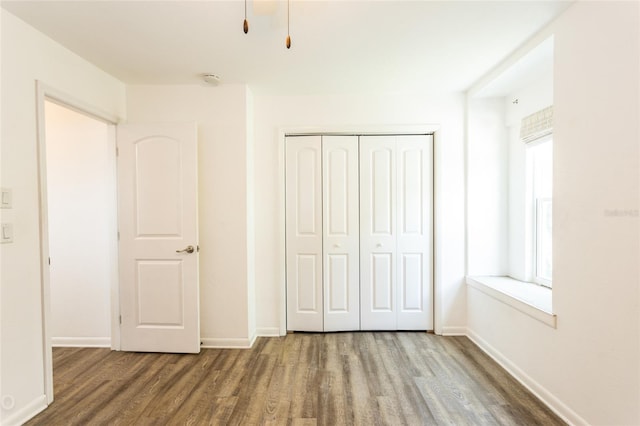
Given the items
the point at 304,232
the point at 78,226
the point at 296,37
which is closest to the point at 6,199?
the point at 78,226

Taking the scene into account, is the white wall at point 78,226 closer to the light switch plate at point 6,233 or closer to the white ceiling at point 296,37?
the white ceiling at point 296,37

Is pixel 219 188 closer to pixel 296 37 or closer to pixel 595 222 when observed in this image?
pixel 296 37

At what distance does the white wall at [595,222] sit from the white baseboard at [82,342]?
367 centimetres

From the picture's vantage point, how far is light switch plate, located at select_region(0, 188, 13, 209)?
172 cm

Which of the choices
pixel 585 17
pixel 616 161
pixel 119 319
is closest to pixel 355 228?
pixel 616 161

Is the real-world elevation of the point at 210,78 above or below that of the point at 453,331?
above

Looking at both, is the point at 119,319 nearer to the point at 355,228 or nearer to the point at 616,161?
the point at 355,228

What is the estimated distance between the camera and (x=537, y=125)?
2.44 metres

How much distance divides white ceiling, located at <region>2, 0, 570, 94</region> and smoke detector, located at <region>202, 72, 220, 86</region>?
0.19 ft

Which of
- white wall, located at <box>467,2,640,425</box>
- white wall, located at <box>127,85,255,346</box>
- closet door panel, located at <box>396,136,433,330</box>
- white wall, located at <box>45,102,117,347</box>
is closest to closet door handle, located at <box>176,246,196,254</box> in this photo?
white wall, located at <box>127,85,255,346</box>

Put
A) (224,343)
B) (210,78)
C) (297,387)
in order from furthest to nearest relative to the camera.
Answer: (224,343) → (210,78) → (297,387)

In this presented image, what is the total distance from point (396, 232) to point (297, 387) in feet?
5.62

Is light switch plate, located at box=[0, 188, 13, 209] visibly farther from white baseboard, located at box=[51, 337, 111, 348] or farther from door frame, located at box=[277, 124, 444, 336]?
door frame, located at box=[277, 124, 444, 336]

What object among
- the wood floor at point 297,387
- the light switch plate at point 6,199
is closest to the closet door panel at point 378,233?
the wood floor at point 297,387
